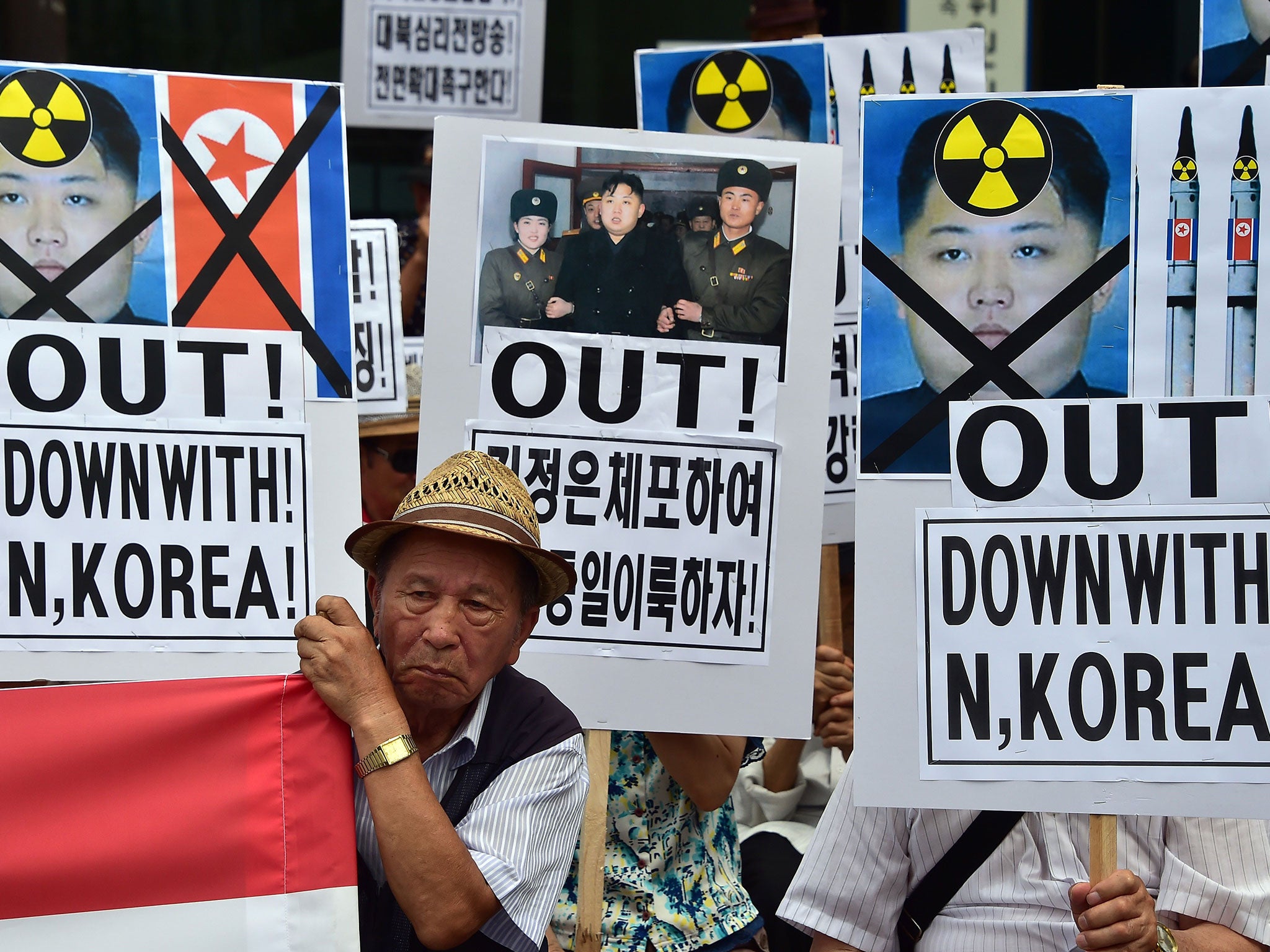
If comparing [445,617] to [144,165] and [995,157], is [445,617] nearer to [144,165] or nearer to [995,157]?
[144,165]

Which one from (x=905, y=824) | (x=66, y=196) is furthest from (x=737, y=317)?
(x=66, y=196)

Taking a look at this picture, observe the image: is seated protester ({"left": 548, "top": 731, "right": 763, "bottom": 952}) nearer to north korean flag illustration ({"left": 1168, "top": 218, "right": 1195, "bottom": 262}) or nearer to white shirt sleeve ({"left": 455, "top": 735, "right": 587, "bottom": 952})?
white shirt sleeve ({"left": 455, "top": 735, "right": 587, "bottom": 952})

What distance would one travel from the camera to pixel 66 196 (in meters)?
3.01

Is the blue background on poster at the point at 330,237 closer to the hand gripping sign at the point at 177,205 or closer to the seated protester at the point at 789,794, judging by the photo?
the hand gripping sign at the point at 177,205

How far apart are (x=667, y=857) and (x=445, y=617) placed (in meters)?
1.06

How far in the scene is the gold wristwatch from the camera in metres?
2.39

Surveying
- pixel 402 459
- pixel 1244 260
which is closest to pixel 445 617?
pixel 1244 260

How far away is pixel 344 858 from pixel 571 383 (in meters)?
Result: 1.15

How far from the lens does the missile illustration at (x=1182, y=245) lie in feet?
9.19

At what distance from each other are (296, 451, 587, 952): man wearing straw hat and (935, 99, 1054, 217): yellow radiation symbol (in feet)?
3.27

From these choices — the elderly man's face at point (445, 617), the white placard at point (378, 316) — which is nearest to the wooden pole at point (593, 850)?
the elderly man's face at point (445, 617)

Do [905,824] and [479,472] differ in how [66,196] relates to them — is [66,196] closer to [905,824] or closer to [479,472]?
[479,472]

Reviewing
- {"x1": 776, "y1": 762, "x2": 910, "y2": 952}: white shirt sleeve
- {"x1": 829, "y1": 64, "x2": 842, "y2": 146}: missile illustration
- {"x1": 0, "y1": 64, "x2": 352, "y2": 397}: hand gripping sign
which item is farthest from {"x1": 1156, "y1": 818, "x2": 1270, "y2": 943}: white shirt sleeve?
{"x1": 829, "y1": 64, "x2": 842, "y2": 146}: missile illustration

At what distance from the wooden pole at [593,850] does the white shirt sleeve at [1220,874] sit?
3.53ft
